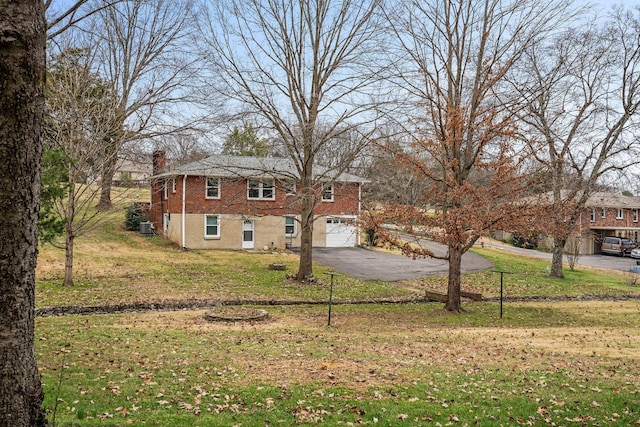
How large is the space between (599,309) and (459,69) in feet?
32.5

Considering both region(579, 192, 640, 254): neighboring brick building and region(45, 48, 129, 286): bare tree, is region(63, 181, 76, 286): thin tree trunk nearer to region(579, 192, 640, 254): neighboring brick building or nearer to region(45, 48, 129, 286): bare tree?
region(45, 48, 129, 286): bare tree

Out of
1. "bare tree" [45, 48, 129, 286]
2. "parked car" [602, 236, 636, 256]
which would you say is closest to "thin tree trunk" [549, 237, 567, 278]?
"bare tree" [45, 48, 129, 286]

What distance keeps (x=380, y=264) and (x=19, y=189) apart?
81.5 feet

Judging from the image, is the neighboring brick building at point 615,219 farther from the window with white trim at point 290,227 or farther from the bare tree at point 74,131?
the bare tree at point 74,131

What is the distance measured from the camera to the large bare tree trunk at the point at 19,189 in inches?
147

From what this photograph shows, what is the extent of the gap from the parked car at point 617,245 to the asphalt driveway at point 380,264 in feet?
69.2

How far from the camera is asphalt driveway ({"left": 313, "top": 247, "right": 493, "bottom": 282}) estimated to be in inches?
973

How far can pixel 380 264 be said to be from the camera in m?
27.9

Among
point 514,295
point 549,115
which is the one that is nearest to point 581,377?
point 514,295

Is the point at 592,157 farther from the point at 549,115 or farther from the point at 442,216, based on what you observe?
the point at 442,216

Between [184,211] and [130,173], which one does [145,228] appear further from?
[130,173]

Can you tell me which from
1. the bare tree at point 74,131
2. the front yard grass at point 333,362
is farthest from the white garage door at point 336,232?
the bare tree at point 74,131

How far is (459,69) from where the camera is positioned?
49.3ft

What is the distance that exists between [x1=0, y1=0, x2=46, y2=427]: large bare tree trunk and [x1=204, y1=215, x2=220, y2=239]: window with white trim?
26992 millimetres
